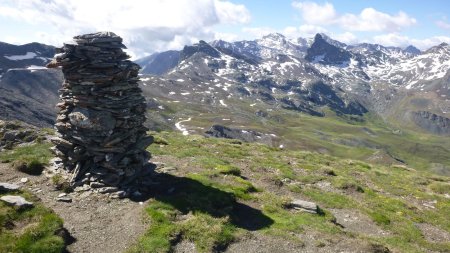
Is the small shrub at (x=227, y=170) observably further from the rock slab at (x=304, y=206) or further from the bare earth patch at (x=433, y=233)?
the bare earth patch at (x=433, y=233)

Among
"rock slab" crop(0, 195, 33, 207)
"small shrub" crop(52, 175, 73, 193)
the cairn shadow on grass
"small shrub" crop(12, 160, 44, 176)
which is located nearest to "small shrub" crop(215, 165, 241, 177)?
the cairn shadow on grass

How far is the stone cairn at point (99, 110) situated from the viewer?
2964 centimetres

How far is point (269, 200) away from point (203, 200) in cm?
613

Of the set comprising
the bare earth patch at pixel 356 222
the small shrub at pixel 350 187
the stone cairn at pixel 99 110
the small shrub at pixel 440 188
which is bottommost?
the small shrub at pixel 440 188

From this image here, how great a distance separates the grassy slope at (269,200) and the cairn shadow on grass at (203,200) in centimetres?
7

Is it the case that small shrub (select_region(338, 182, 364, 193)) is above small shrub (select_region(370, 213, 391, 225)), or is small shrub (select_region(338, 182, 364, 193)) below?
above

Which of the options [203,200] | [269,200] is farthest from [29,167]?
[269,200]

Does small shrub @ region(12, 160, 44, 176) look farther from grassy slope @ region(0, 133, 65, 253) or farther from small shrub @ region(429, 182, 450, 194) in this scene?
small shrub @ region(429, 182, 450, 194)

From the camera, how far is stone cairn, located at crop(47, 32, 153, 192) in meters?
29.6

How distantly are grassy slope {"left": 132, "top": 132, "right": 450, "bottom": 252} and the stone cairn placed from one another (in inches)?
183

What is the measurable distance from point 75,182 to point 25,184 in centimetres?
364

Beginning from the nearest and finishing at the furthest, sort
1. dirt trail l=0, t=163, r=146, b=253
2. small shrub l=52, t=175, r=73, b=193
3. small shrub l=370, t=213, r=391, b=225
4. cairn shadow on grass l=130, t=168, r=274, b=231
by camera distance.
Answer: dirt trail l=0, t=163, r=146, b=253, cairn shadow on grass l=130, t=168, r=274, b=231, small shrub l=52, t=175, r=73, b=193, small shrub l=370, t=213, r=391, b=225

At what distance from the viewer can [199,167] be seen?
3881cm

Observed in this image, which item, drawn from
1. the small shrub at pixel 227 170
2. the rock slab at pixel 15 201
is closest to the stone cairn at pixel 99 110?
the rock slab at pixel 15 201
